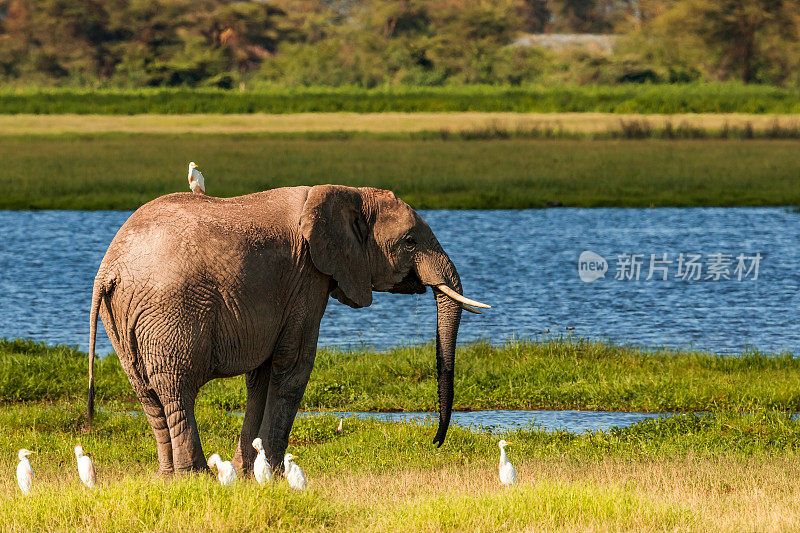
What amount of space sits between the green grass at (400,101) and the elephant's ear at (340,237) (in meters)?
56.1

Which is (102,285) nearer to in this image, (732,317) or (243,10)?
(732,317)

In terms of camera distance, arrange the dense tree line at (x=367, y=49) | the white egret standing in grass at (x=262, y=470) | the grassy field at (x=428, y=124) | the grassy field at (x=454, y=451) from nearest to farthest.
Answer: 1. the grassy field at (x=454, y=451)
2. the white egret standing in grass at (x=262, y=470)
3. the grassy field at (x=428, y=124)
4. the dense tree line at (x=367, y=49)

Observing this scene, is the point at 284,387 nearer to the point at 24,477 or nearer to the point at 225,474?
the point at 225,474

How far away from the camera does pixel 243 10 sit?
10225 cm

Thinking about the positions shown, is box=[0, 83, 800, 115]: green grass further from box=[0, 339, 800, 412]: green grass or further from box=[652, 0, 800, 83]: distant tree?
box=[0, 339, 800, 412]: green grass

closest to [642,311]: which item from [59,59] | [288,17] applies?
[59,59]

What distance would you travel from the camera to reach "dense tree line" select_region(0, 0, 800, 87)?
8719cm

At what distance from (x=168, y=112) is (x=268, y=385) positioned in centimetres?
5715

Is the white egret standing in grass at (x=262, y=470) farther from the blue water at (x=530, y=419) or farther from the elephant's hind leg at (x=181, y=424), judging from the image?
the blue water at (x=530, y=419)

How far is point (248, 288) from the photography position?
8.52 metres

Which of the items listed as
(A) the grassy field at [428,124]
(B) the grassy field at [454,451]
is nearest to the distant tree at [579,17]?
(A) the grassy field at [428,124]

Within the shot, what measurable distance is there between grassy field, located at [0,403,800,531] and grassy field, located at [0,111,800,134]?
1566 inches

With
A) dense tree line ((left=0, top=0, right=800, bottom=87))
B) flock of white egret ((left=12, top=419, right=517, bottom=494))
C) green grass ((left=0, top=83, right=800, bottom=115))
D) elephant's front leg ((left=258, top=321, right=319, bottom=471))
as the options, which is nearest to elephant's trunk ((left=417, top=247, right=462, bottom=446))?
flock of white egret ((left=12, top=419, right=517, bottom=494))

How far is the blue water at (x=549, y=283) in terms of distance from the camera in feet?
56.6
